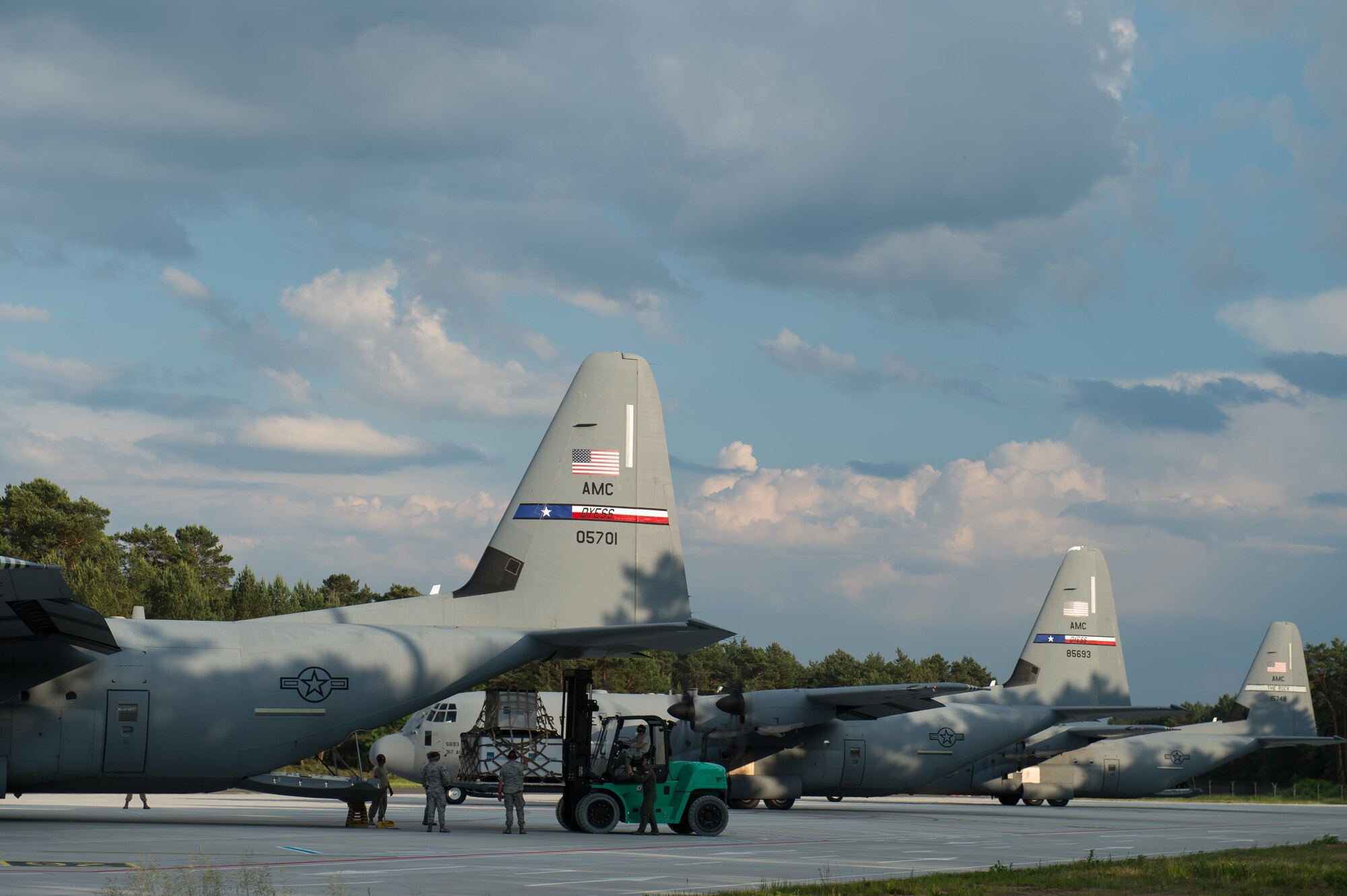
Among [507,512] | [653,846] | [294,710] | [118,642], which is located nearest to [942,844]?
[653,846]

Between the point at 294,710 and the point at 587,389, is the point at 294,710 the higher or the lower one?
the lower one

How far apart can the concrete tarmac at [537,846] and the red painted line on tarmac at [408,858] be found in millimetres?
42

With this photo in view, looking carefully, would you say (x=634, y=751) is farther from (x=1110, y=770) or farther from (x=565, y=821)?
(x=1110, y=770)

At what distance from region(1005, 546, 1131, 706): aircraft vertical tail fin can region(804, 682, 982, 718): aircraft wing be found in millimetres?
11074

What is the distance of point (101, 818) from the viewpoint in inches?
830

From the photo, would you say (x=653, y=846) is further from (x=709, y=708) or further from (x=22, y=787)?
(x=709, y=708)

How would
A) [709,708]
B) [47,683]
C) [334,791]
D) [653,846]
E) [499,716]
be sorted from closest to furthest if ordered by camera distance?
1. [653,846]
2. [47,683]
3. [334,791]
4. [499,716]
5. [709,708]

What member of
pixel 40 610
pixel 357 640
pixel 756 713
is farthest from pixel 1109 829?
pixel 40 610

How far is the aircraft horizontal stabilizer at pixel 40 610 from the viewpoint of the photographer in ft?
55.5

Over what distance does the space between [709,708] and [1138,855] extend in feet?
45.6

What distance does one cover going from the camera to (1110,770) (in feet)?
135

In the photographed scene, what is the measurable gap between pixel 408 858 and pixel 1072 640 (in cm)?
3269

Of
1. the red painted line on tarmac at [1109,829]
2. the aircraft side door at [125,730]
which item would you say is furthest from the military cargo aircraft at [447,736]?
the aircraft side door at [125,730]

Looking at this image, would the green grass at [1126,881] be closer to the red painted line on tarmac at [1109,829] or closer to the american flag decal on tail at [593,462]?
the red painted line on tarmac at [1109,829]
